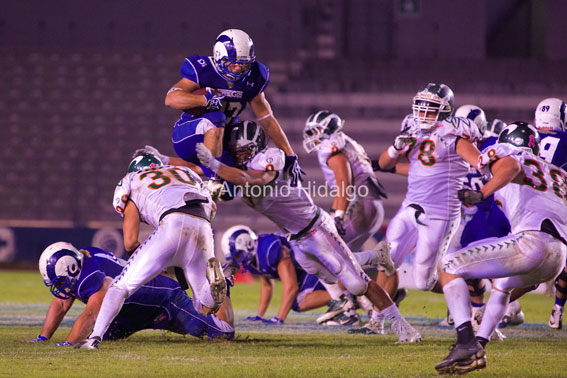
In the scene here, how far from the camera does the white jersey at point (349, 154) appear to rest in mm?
8078

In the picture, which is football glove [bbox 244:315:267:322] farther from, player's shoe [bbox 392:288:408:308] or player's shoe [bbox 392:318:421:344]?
player's shoe [bbox 392:318:421:344]

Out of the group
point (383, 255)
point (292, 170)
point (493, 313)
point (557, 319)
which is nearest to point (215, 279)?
point (292, 170)

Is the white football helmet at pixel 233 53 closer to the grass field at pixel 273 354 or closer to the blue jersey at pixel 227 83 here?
the blue jersey at pixel 227 83

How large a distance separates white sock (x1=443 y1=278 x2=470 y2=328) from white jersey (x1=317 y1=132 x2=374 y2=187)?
3.34m

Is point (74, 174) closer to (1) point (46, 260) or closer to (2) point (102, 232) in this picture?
(2) point (102, 232)

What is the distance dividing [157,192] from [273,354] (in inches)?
52.2

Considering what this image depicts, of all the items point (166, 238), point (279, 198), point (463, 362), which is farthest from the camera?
point (279, 198)

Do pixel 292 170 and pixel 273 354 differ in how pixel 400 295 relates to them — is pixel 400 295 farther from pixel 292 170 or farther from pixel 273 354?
pixel 273 354

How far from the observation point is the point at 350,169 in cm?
802

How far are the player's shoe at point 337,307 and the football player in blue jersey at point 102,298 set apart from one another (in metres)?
1.79

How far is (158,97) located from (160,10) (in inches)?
87.0

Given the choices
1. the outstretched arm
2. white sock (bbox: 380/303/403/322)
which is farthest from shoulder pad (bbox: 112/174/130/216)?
white sock (bbox: 380/303/403/322)

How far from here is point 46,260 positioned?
5.71 m

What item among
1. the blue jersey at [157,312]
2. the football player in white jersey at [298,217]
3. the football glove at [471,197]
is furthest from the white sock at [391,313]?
the football glove at [471,197]
